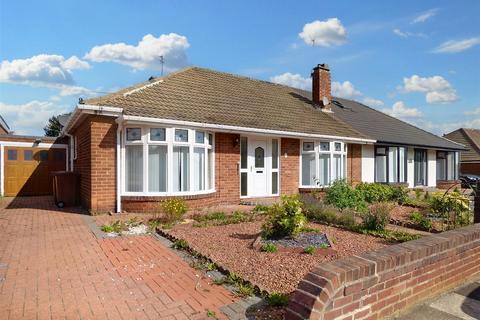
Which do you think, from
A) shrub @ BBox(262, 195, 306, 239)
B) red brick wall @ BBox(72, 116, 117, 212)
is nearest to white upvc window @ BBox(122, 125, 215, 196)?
red brick wall @ BBox(72, 116, 117, 212)

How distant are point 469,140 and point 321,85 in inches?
1082

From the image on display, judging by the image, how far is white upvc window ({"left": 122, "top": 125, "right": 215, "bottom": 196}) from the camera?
9.83m

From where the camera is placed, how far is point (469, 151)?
34.5 m

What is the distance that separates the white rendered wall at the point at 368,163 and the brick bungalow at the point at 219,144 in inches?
1.9

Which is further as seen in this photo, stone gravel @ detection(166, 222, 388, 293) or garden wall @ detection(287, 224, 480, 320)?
stone gravel @ detection(166, 222, 388, 293)

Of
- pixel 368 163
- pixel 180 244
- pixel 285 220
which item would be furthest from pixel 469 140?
pixel 180 244

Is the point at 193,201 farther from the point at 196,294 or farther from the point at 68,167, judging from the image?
the point at 68,167

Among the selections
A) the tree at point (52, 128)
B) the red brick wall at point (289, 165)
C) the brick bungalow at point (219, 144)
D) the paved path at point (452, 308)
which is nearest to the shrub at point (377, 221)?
the paved path at point (452, 308)

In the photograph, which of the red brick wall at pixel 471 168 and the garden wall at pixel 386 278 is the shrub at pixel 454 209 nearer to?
the garden wall at pixel 386 278

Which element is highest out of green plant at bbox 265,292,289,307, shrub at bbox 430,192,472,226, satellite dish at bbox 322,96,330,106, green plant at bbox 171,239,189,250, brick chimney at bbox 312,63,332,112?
brick chimney at bbox 312,63,332,112

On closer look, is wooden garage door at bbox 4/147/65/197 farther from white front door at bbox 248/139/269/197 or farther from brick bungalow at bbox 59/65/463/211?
white front door at bbox 248/139/269/197

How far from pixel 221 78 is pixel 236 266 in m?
12.2

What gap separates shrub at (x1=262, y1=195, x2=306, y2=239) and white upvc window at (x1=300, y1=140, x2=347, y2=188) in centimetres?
766

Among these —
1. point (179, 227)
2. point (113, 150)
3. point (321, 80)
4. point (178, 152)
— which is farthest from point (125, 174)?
point (321, 80)
